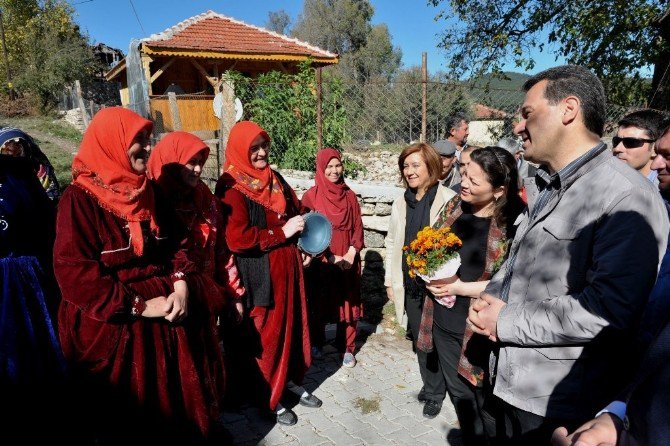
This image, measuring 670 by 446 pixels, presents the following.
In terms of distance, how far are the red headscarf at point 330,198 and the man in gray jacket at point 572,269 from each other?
2.34 meters

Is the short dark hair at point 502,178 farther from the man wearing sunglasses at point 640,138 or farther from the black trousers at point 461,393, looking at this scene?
the man wearing sunglasses at point 640,138

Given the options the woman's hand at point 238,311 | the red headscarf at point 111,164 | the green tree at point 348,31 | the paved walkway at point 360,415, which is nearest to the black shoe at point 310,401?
the paved walkway at point 360,415

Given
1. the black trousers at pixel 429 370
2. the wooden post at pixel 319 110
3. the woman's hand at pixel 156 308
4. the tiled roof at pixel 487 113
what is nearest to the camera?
the woman's hand at pixel 156 308

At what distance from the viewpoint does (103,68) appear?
31.4 m

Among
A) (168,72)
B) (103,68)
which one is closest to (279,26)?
(103,68)

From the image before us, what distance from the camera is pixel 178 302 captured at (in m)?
2.36

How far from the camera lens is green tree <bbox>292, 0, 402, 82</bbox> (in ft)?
116

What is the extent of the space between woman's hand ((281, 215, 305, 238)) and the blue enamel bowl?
12cm

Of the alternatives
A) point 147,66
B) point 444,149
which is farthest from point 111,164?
point 147,66

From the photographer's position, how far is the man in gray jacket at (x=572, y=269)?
57.7 inches

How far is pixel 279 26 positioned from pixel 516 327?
160ft

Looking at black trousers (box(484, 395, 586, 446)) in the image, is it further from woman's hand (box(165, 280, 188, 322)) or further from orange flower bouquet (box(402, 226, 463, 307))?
woman's hand (box(165, 280, 188, 322))

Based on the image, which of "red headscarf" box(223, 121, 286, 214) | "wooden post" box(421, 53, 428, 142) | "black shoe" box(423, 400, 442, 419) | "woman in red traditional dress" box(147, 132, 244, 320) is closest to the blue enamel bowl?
"red headscarf" box(223, 121, 286, 214)

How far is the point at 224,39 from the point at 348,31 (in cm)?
2324
